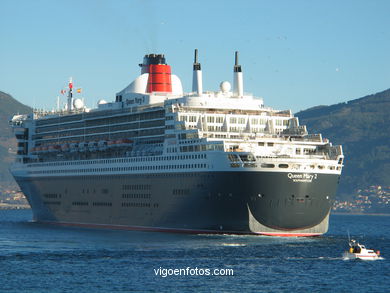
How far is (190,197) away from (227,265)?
25.4m

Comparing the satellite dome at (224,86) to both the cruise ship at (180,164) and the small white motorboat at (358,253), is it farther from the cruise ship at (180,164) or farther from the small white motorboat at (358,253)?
the small white motorboat at (358,253)

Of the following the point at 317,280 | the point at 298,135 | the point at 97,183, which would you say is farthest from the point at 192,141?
the point at 317,280

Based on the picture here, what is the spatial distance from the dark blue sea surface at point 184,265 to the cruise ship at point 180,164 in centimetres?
311

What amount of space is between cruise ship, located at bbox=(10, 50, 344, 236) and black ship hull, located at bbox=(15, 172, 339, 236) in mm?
117

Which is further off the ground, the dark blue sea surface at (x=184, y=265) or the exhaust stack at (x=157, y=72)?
the exhaust stack at (x=157, y=72)

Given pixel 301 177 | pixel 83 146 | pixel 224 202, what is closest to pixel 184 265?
pixel 224 202

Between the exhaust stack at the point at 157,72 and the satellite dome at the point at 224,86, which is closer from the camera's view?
the satellite dome at the point at 224,86

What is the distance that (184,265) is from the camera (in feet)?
239

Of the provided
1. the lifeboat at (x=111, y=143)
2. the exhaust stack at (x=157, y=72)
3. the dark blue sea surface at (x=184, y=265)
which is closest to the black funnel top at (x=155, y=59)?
the exhaust stack at (x=157, y=72)

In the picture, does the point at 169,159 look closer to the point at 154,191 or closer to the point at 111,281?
the point at 154,191

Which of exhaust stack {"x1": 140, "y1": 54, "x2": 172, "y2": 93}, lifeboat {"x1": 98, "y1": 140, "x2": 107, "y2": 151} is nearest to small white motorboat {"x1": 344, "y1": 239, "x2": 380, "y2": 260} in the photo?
lifeboat {"x1": 98, "y1": 140, "x2": 107, "y2": 151}

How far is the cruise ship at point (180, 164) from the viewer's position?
93.8 m

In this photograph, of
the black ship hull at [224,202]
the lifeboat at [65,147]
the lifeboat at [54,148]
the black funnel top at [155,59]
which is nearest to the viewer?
the black ship hull at [224,202]

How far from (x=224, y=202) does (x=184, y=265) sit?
22722mm
